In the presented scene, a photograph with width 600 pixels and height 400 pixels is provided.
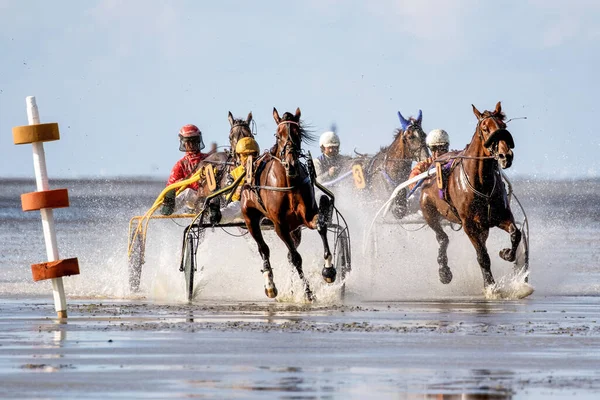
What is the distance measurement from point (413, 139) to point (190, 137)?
189 inches

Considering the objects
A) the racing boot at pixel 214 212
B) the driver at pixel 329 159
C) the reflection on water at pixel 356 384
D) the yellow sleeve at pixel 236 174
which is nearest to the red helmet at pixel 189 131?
the yellow sleeve at pixel 236 174

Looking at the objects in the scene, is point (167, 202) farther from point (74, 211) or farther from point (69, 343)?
point (74, 211)

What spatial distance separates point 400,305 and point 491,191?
8.05ft

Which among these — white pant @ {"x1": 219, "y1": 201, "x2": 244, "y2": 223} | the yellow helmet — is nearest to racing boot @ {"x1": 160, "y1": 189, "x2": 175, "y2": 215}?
white pant @ {"x1": 219, "y1": 201, "x2": 244, "y2": 223}

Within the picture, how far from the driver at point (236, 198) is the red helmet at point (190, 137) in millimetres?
2319

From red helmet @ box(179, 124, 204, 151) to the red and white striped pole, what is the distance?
875 centimetres

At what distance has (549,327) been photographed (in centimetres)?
1666

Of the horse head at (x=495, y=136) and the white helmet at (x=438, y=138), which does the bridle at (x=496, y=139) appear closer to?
the horse head at (x=495, y=136)

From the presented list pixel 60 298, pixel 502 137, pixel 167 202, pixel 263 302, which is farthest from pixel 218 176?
pixel 60 298

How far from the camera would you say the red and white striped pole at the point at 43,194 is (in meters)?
16.0

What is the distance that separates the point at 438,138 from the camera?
85.8ft

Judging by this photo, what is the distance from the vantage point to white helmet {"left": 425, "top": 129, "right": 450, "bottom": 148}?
85.7ft

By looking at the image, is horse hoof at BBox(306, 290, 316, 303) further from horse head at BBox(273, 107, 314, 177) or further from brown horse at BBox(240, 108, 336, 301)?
horse head at BBox(273, 107, 314, 177)

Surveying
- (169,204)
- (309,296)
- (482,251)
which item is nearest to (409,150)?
(169,204)
